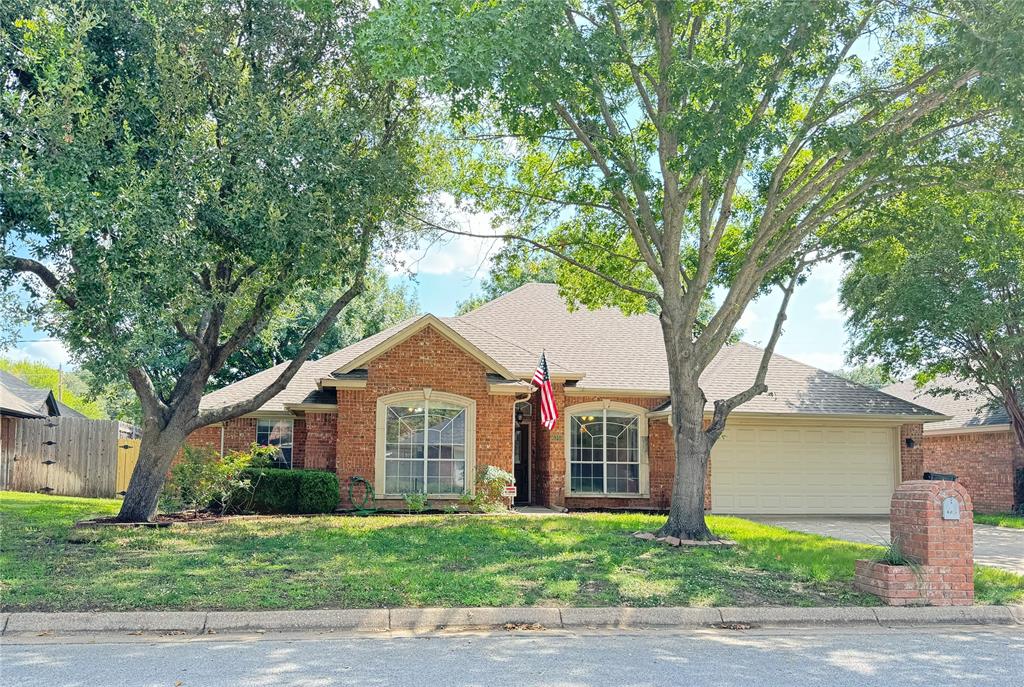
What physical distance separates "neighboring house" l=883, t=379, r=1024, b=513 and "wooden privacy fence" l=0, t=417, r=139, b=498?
22874mm

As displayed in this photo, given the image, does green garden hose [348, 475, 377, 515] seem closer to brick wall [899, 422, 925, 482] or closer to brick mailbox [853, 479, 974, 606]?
brick mailbox [853, 479, 974, 606]

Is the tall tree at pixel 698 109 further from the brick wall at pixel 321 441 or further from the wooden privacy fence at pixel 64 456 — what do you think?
the wooden privacy fence at pixel 64 456

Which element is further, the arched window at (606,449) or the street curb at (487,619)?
the arched window at (606,449)

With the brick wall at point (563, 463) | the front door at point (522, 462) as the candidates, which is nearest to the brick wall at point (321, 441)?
the front door at point (522, 462)

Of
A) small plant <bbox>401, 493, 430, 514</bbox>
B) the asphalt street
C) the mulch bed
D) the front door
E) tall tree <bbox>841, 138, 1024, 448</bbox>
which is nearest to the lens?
the asphalt street

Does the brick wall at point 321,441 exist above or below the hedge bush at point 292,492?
above

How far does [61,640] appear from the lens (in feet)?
22.7

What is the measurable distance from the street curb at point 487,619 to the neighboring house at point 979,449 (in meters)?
16.4

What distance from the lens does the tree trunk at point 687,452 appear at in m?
12.0

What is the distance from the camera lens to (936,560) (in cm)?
879

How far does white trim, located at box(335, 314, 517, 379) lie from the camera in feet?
57.3

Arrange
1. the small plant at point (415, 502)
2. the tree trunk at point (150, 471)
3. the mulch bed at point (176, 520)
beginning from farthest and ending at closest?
the small plant at point (415, 502) → the tree trunk at point (150, 471) → the mulch bed at point (176, 520)

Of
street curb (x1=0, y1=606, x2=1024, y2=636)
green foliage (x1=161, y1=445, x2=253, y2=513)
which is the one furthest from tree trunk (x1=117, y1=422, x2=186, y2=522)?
street curb (x1=0, y1=606, x2=1024, y2=636)

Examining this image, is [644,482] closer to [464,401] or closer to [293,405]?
[464,401]
